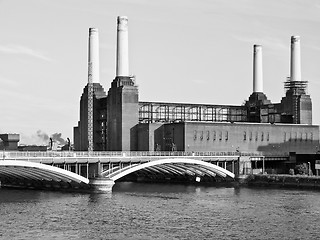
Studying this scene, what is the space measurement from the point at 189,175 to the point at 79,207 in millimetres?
41878

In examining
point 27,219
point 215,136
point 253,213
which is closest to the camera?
point 27,219

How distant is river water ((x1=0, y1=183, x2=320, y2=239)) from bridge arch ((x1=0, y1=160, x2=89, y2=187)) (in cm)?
193

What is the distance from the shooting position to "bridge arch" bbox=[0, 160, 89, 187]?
3196 inches

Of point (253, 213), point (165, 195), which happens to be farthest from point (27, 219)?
point (165, 195)

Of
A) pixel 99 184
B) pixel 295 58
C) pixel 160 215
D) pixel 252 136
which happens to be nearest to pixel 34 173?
pixel 99 184

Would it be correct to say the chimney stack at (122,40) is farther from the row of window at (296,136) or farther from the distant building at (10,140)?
the row of window at (296,136)

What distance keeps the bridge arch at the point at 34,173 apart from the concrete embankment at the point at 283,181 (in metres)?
31.4

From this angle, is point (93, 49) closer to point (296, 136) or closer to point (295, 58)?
point (295, 58)

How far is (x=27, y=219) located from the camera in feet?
217

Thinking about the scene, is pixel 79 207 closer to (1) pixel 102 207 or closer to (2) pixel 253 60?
(1) pixel 102 207

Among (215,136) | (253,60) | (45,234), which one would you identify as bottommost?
(45,234)

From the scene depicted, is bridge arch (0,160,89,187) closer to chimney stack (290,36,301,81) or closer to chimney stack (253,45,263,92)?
chimney stack (290,36,301,81)

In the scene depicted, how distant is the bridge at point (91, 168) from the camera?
282 feet

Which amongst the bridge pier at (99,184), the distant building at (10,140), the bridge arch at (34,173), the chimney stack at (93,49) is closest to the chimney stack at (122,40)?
the chimney stack at (93,49)
